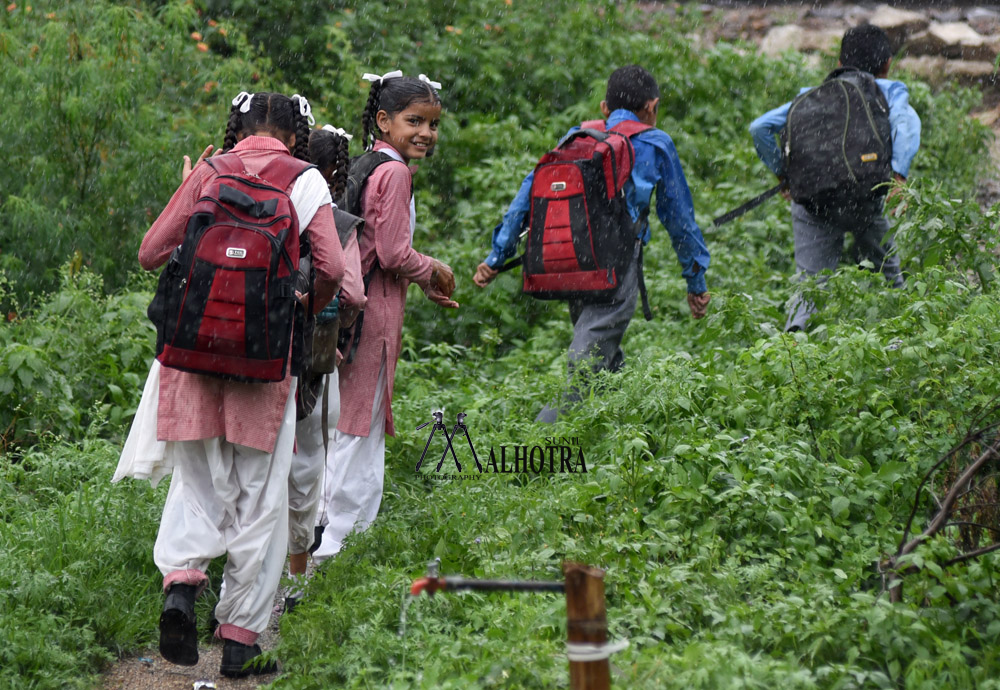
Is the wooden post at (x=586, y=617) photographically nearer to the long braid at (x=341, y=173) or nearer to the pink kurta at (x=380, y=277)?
the pink kurta at (x=380, y=277)

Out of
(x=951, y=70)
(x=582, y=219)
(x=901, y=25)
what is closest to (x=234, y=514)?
(x=582, y=219)

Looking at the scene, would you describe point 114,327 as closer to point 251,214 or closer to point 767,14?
point 251,214

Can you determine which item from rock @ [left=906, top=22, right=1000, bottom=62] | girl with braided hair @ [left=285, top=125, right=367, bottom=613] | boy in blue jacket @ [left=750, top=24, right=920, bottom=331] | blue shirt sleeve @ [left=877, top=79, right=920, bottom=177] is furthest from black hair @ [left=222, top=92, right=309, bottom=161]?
A: rock @ [left=906, top=22, right=1000, bottom=62]

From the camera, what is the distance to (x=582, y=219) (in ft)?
18.1

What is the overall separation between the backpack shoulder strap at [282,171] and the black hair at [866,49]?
4083mm

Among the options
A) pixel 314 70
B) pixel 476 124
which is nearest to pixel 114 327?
pixel 476 124

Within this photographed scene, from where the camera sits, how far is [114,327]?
259 inches

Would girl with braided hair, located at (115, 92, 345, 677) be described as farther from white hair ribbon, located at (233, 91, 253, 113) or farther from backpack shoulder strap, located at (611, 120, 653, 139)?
backpack shoulder strap, located at (611, 120, 653, 139)

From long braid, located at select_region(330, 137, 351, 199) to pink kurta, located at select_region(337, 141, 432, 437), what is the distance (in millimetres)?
100

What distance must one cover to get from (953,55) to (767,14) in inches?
90.5

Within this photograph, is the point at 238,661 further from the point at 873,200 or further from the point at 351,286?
the point at 873,200

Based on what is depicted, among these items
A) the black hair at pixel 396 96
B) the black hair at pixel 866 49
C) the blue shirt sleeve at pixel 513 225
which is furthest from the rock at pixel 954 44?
the black hair at pixel 396 96

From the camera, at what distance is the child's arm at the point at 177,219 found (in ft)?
12.4

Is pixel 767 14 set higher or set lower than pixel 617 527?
higher
